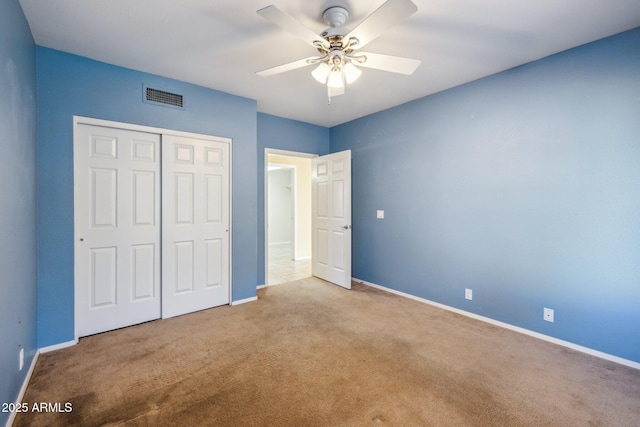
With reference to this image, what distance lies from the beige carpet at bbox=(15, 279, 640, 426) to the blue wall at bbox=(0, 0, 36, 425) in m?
0.37

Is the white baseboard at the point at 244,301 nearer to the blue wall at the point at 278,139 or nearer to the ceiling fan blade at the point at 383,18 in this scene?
the blue wall at the point at 278,139

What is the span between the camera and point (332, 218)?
4.36 metres

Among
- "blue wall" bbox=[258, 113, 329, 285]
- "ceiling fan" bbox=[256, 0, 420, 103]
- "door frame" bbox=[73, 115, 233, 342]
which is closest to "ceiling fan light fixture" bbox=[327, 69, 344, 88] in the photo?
"ceiling fan" bbox=[256, 0, 420, 103]

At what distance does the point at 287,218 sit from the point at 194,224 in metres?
5.36

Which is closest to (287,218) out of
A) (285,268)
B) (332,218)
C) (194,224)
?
(285,268)

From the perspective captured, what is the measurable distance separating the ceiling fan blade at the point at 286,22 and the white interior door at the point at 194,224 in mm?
2019

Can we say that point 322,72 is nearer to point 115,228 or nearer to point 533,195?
point 533,195

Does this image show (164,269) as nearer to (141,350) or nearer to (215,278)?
(215,278)

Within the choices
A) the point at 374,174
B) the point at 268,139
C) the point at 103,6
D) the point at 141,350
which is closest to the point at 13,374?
the point at 141,350

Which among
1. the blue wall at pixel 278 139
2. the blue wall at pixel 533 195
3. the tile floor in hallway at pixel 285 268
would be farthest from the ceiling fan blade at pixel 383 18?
the tile floor in hallway at pixel 285 268

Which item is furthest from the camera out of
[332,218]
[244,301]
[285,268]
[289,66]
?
[285,268]

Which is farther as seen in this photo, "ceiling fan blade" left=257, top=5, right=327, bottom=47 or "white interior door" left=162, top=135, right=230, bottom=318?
"white interior door" left=162, top=135, right=230, bottom=318

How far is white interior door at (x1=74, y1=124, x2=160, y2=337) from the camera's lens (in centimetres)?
261

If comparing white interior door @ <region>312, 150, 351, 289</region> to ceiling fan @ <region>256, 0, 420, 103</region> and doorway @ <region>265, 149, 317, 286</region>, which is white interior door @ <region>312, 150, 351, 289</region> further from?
ceiling fan @ <region>256, 0, 420, 103</region>
